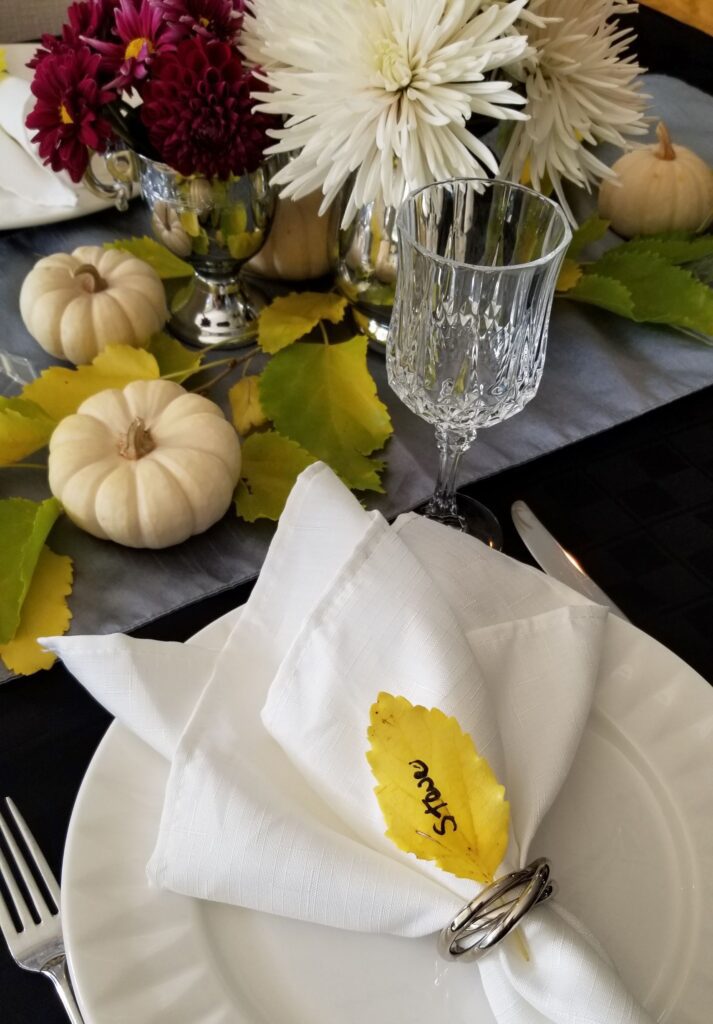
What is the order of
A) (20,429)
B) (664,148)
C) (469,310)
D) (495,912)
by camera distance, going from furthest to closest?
(664,148) → (20,429) → (469,310) → (495,912)

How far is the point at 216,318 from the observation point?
758 mm

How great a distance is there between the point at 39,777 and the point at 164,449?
223mm

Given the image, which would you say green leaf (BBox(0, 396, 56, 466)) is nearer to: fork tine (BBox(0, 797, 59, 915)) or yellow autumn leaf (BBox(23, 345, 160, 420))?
yellow autumn leaf (BBox(23, 345, 160, 420))

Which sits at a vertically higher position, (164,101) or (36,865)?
(164,101)

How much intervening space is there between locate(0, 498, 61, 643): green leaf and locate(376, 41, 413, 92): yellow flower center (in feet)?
1.09

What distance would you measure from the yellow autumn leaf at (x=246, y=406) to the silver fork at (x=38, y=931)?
13.7 inches

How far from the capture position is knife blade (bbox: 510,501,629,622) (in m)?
0.54

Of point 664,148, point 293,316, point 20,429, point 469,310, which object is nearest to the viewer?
point 469,310

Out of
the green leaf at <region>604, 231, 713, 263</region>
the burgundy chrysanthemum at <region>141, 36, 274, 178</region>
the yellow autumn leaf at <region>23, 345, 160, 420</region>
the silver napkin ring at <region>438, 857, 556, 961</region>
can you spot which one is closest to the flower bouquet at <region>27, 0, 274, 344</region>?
the burgundy chrysanthemum at <region>141, 36, 274, 178</region>

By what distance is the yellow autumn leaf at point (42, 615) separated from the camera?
20.2 inches

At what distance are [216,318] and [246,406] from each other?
0.11m

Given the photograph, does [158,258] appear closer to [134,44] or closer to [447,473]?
[134,44]

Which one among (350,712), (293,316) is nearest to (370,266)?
(293,316)

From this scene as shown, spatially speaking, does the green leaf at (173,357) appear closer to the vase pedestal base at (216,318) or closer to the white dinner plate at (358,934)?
the vase pedestal base at (216,318)
